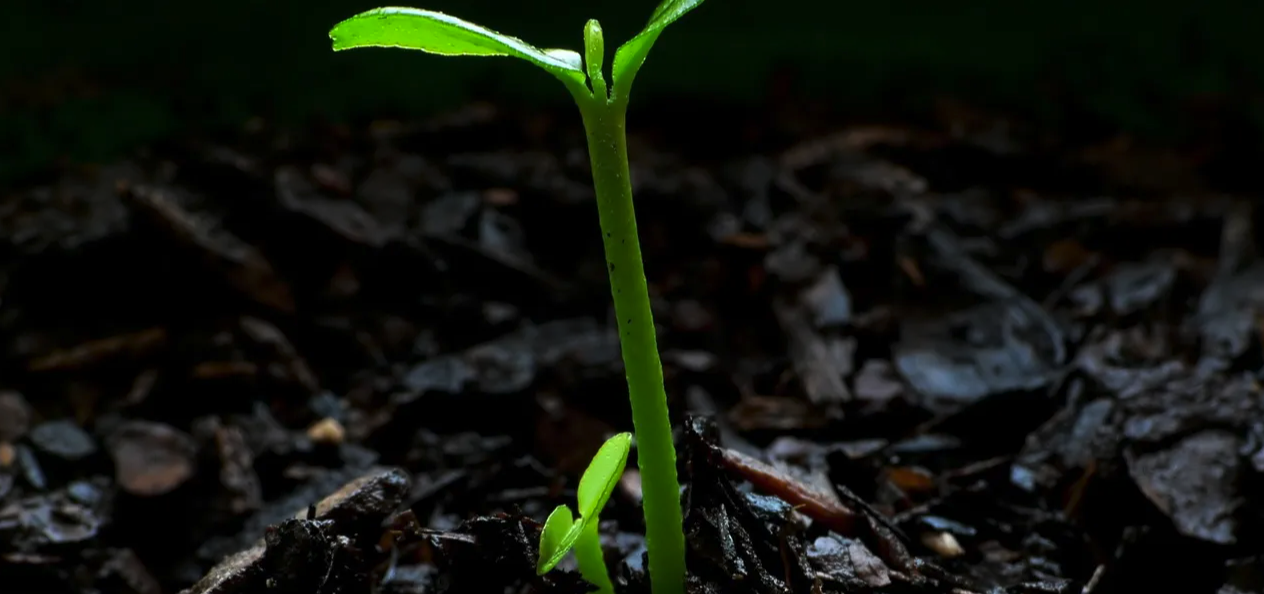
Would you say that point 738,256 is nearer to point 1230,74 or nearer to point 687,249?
point 687,249

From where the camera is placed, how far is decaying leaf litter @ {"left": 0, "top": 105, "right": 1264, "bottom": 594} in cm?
79

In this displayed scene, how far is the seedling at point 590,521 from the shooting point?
581mm

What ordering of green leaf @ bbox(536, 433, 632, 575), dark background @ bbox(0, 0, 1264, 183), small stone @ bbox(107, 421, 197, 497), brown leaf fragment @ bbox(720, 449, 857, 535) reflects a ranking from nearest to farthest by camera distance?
1. green leaf @ bbox(536, 433, 632, 575)
2. brown leaf fragment @ bbox(720, 449, 857, 535)
3. small stone @ bbox(107, 421, 197, 497)
4. dark background @ bbox(0, 0, 1264, 183)

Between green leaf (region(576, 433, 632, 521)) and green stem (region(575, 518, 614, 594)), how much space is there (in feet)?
0.15

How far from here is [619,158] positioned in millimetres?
531

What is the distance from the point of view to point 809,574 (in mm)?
679

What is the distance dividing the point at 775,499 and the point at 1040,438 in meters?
0.39

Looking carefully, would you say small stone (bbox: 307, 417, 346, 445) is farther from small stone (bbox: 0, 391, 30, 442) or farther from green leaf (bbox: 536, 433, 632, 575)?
green leaf (bbox: 536, 433, 632, 575)

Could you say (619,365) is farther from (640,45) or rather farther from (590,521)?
(640,45)

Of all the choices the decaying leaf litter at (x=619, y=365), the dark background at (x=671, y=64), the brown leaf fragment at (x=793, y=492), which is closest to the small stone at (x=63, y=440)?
the decaying leaf litter at (x=619, y=365)

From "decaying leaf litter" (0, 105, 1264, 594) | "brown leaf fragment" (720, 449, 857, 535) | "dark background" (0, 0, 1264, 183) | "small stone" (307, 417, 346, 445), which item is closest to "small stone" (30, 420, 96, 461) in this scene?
"decaying leaf litter" (0, 105, 1264, 594)

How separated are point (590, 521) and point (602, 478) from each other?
0.11ft

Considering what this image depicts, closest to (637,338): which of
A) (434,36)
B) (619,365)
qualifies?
(434,36)

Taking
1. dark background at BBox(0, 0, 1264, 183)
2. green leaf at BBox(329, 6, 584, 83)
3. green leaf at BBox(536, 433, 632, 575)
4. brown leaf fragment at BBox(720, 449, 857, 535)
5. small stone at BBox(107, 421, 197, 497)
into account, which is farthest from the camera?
dark background at BBox(0, 0, 1264, 183)
